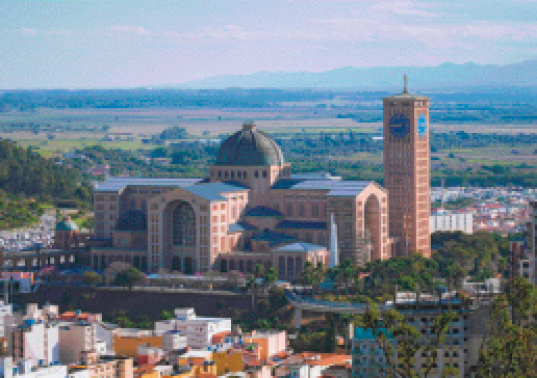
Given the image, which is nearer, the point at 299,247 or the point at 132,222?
the point at 299,247

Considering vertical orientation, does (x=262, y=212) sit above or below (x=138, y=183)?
below

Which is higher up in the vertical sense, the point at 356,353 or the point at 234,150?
the point at 234,150

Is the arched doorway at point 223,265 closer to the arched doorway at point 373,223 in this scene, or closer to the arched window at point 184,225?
the arched window at point 184,225

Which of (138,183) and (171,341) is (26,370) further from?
(138,183)

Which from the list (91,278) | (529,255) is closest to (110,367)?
(529,255)

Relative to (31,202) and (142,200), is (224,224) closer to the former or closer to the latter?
(142,200)

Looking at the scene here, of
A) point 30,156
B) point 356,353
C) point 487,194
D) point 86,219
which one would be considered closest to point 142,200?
point 86,219

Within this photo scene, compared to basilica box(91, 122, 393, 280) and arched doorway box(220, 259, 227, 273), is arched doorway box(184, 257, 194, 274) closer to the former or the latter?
basilica box(91, 122, 393, 280)
